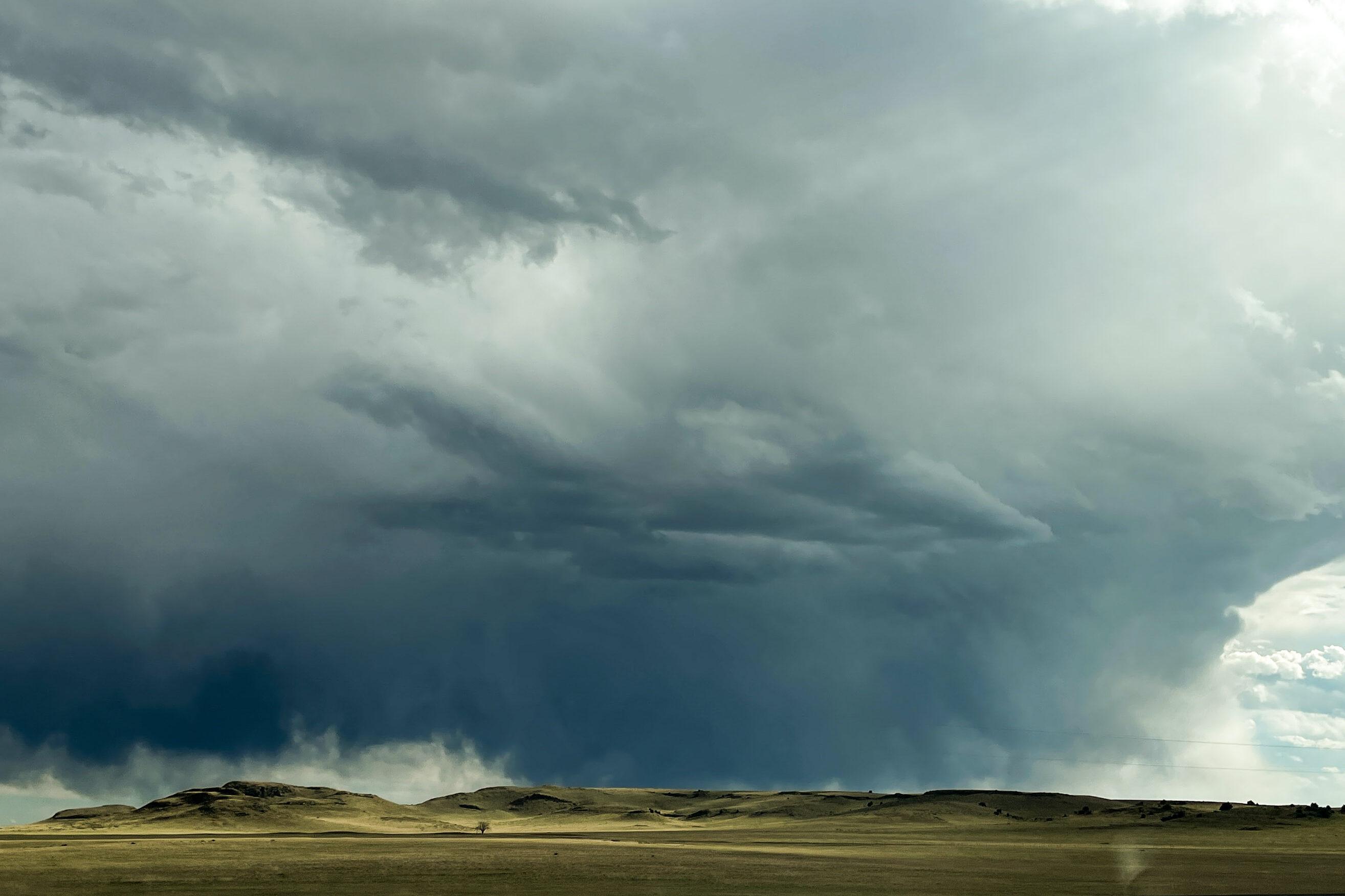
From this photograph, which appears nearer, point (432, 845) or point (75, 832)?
point (432, 845)

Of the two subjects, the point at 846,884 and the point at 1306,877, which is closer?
the point at 846,884

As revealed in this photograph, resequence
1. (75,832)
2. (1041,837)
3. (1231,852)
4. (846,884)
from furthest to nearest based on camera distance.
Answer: (75,832), (1041,837), (1231,852), (846,884)

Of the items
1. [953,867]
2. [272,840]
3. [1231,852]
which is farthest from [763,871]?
[272,840]

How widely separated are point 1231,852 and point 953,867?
4635cm

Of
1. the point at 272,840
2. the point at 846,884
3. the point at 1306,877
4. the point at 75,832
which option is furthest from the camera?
the point at 75,832

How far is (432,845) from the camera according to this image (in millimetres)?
123312

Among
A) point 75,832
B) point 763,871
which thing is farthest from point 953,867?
point 75,832

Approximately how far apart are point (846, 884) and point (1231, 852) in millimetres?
67234

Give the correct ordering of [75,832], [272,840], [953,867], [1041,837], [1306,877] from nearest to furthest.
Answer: [1306,877] < [953,867] < [272,840] < [1041,837] < [75,832]

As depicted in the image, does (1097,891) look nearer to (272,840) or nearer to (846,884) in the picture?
(846,884)

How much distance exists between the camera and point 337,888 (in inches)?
2943

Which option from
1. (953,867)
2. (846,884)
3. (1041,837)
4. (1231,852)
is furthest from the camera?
(1041,837)

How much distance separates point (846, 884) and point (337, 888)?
34.8m

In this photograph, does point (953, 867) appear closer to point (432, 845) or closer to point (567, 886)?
point (567, 886)
